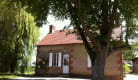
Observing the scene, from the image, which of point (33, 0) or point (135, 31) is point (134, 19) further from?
point (33, 0)

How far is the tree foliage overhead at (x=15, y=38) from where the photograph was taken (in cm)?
2330

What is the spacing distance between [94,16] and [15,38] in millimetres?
13512

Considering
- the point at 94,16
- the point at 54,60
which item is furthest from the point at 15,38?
the point at 94,16

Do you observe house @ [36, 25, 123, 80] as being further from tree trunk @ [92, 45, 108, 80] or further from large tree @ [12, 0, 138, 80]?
tree trunk @ [92, 45, 108, 80]

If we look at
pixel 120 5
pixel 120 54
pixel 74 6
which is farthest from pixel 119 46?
pixel 120 54

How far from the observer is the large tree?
1116cm

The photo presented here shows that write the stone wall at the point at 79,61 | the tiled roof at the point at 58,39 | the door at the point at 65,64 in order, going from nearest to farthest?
the stone wall at the point at 79,61
the door at the point at 65,64
the tiled roof at the point at 58,39

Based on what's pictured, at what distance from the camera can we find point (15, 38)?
77.2 ft

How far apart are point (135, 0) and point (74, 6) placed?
10.6 ft

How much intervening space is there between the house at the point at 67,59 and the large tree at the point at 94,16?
739 cm

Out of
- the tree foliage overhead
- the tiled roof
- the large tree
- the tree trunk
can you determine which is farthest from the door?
the tree trunk

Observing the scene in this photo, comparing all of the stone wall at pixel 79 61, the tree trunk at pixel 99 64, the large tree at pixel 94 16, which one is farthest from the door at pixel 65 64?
the tree trunk at pixel 99 64

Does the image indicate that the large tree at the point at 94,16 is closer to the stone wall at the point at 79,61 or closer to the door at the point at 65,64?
the stone wall at the point at 79,61

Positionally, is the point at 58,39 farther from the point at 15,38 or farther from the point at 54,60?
the point at 15,38
